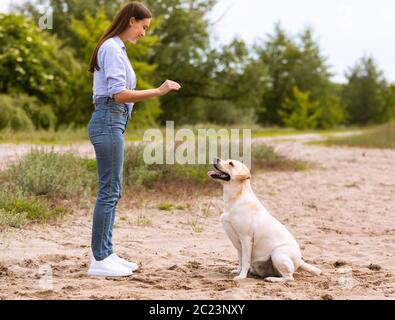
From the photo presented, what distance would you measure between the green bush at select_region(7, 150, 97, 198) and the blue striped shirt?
13.5 feet

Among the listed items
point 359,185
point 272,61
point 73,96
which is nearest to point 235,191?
point 359,185

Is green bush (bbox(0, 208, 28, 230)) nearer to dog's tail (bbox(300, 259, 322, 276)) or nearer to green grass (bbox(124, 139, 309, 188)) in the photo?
green grass (bbox(124, 139, 309, 188))

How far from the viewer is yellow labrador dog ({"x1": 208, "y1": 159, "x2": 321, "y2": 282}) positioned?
5.55m

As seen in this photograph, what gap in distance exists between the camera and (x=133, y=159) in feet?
37.4

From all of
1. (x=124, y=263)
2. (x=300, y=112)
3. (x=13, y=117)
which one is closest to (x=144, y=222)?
(x=124, y=263)

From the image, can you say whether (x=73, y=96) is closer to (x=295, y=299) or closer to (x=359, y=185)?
(x=359, y=185)

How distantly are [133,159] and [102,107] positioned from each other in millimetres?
6189

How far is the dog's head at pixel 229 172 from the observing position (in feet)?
18.7

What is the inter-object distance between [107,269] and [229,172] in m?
1.37

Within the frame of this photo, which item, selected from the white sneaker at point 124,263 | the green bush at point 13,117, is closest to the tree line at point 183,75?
the green bush at point 13,117

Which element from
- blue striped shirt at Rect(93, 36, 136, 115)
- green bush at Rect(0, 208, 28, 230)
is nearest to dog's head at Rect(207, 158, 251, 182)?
blue striped shirt at Rect(93, 36, 136, 115)

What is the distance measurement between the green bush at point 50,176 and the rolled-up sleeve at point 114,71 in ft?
14.0

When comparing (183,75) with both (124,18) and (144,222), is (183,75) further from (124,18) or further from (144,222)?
(124,18)

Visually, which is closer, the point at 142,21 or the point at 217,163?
the point at 142,21
